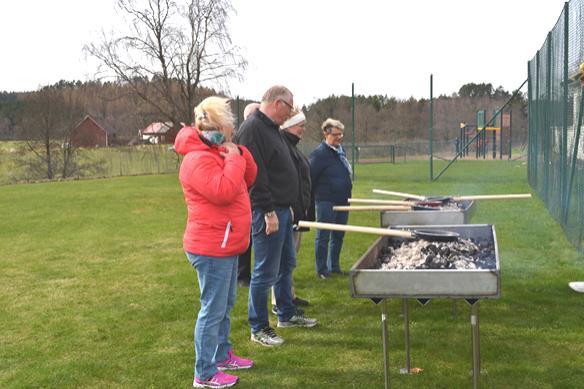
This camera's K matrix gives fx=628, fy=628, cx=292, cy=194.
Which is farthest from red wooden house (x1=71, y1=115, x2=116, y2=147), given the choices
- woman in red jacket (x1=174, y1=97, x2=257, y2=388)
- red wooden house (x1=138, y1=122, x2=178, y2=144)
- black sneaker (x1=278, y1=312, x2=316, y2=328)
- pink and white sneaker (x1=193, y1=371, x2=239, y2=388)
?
woman in red jacket (x1=174, y1=97, x2=257, y2=388)

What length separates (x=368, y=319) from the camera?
18.1 ft

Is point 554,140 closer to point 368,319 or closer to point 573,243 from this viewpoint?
point 573,243

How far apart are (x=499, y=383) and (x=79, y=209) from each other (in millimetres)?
12741

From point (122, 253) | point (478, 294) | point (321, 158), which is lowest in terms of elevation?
point (122, 253)

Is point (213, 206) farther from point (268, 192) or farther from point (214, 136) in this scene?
point (268, 192)

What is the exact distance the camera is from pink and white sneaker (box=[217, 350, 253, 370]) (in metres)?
4.40

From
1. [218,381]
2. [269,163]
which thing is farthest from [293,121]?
[218,381]

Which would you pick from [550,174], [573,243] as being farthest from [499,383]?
[550,174]

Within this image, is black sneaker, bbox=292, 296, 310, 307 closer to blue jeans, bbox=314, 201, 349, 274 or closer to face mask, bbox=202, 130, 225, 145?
blue jeans, bbox=314, 201, 349, 274

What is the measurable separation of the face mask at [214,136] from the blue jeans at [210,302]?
693 mm

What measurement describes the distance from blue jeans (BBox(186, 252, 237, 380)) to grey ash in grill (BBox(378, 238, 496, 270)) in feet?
3.17

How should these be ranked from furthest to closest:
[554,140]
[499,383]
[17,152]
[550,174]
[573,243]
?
[17,152], [550,174], [554,140], [573,243], [499,383]

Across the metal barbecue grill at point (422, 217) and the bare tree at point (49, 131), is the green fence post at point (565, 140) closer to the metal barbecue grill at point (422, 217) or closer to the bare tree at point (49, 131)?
the metal barbecue grill at point (422, 217)

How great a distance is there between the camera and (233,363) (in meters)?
4.44
